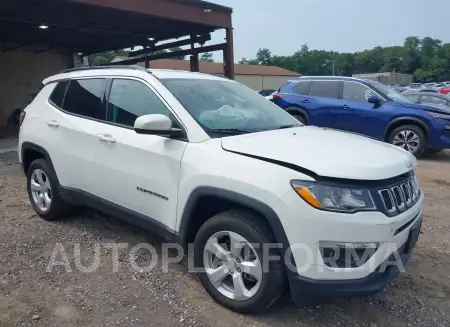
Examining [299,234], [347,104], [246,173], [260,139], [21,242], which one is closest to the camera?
[299,234]

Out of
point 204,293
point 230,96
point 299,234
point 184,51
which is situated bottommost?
point 204,293

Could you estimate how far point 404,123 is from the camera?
8.77 metres

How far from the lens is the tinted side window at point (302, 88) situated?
10055 millimetres

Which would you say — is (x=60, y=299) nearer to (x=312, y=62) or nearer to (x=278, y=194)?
(x=278, y=194)

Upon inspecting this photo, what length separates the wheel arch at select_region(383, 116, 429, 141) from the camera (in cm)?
857

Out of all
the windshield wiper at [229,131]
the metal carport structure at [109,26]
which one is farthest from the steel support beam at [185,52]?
the windshield wiper at [229,131]

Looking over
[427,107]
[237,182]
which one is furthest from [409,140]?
[237,182]

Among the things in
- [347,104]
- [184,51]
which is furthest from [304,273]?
[184,51]

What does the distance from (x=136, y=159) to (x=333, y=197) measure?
1697mm

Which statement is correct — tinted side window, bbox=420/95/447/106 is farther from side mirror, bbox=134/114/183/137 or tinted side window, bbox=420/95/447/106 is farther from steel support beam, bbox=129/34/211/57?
side mirror, bbox=134/114/183/137

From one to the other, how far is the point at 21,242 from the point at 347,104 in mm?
7384

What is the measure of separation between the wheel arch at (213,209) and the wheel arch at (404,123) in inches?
271

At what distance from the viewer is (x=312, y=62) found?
322 ft

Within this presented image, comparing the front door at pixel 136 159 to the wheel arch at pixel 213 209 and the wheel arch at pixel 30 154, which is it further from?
the wheel arch at pixel 30 154
